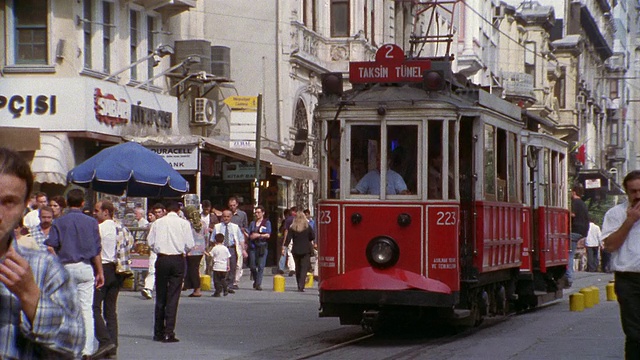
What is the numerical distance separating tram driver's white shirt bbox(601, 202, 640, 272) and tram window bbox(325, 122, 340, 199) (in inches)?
233

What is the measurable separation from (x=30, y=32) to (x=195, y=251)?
6.75 metres

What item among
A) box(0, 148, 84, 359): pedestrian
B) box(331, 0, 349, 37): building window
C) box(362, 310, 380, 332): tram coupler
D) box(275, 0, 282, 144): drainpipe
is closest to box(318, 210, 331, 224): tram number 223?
box(362, 310, 380, 332): tram coupler

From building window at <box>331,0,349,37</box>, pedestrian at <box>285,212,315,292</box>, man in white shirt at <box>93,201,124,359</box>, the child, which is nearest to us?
man in white shirt at <box>93,201,124,359</box>

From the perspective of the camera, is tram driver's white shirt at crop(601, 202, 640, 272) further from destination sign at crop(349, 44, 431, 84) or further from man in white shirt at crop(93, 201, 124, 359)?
destination sign at crop(349, 44, 431, 84)

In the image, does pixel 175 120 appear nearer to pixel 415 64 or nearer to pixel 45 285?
pixel 415 64

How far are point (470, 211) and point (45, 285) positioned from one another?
12092 mm

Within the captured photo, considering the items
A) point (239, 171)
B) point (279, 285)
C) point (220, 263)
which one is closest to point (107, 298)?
point (220, 263)

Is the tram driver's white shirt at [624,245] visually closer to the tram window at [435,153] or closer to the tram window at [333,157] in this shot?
the tram window at [435,153]

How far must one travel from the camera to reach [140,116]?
29.2m

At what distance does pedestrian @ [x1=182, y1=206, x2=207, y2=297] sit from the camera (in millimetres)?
22094

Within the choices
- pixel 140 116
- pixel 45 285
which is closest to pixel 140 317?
pixel 140 116

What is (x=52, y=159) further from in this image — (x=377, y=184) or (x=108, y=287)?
(x=108, y=287)

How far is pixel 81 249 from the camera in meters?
12.4

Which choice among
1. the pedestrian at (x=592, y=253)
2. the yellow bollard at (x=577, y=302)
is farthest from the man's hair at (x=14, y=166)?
the pedestrian at (x=592, y=253)
